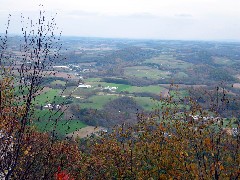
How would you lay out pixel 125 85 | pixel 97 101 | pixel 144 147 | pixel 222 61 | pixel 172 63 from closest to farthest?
pixel 144 147 < pixel 97 101 < pixel 125 85 < pixel 222 61 < pixel 172 63

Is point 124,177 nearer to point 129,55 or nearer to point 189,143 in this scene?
point 189,143

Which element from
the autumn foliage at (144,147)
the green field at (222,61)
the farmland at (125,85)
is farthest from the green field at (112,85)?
the autumn foliage at (144,147)

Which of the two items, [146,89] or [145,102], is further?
[146,89]

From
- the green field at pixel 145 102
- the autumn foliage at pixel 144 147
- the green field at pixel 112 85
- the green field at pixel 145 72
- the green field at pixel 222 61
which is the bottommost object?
the green field at pixel 112 85

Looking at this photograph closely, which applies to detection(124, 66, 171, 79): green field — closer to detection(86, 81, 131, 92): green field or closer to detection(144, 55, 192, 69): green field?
detection(144, 55, 192, 69): green field

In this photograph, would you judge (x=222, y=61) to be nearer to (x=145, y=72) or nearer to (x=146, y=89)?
(x=145, y=72)

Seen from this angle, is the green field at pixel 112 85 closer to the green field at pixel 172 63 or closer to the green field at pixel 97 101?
the green field at pixel 97 101

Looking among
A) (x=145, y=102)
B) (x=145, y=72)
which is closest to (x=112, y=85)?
(x=145, y=102)

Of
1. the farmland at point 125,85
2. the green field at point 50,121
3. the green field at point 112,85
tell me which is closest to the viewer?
the green field at point 50,121

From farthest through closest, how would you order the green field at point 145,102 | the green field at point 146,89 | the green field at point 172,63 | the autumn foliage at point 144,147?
the green field at point 172,63 < the green field at point 146,89 < the green field at point 145,102 < the autumn foliage at point 144,147

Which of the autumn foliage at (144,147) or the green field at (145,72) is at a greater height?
the autumn foliage at (144,147)
